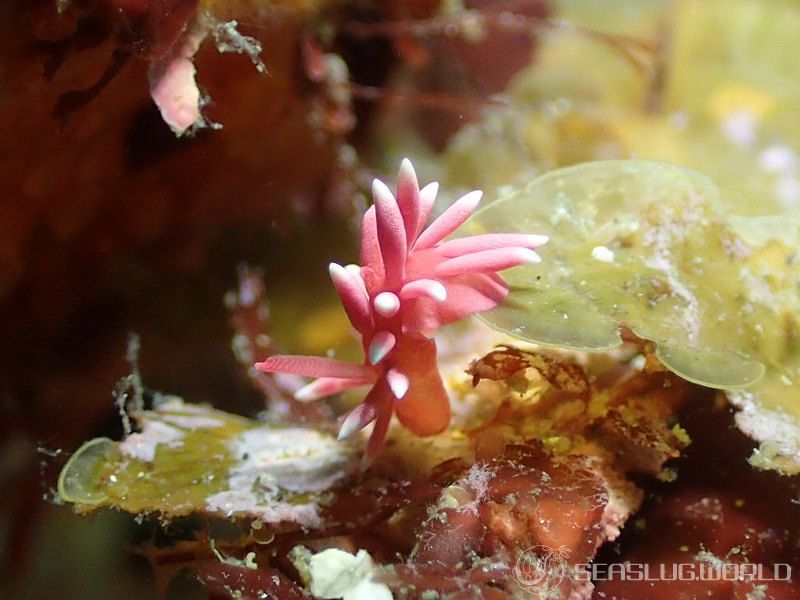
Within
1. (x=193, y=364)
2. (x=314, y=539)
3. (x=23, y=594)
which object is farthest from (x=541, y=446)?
(x=23, y=594)

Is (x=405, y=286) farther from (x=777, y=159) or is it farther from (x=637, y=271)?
(x=777, y=159)

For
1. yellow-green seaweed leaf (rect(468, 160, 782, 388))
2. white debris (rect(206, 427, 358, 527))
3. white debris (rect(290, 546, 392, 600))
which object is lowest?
white debris (rect(206, 427, 358, 527))

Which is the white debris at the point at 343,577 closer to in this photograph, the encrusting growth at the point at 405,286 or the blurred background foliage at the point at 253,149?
the encrusting growth at the point at 405,286

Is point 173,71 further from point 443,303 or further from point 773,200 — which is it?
point 773,200

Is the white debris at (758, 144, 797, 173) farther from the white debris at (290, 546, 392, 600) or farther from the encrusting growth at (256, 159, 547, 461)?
the white debris at (290, 546, 392, 600)

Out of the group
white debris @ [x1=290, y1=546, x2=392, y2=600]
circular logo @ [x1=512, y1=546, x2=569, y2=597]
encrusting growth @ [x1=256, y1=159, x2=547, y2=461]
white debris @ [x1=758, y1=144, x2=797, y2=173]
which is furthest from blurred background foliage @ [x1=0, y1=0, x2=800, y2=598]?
circular logo @ [x1=512, y1=546, x2=569, y2=597]

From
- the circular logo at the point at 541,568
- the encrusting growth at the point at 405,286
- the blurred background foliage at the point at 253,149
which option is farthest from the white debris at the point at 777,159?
the circular logo at the point at 541,568

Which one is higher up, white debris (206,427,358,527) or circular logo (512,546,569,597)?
circular logo (512,546,569,597)
